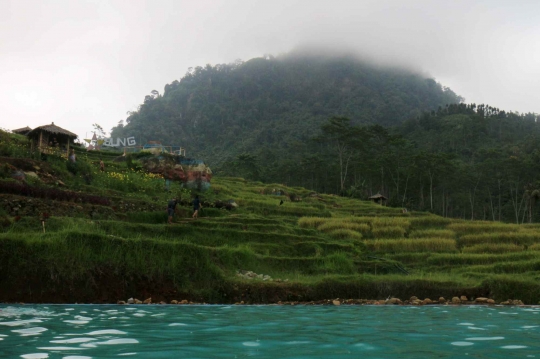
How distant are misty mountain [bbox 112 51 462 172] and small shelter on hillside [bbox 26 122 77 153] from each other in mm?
48850

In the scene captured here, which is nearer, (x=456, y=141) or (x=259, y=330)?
(x=259, y=330)

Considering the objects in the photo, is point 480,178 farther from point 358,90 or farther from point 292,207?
point 358,90

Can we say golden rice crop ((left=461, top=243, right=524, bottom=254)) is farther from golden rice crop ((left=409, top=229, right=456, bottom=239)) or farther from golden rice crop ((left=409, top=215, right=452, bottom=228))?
golden rice crop ((left=409, top=215, right=452, bottom=228))

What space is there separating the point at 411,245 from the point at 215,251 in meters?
11.4

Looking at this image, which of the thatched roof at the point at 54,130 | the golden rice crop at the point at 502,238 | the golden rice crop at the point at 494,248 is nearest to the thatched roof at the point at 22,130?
the thatched roof at the point at 54,130

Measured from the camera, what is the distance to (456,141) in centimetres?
8669

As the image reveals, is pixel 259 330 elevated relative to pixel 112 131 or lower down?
lower down

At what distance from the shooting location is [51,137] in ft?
115

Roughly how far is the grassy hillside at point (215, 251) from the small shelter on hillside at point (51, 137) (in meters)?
5.41

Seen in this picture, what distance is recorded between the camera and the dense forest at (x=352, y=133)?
60719mm

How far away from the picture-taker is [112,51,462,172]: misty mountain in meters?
109

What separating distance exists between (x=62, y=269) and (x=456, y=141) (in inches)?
3291

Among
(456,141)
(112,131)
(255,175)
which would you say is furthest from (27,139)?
(112,131)

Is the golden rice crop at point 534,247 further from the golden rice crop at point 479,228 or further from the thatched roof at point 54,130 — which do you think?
the thatched roof at point 54,130
